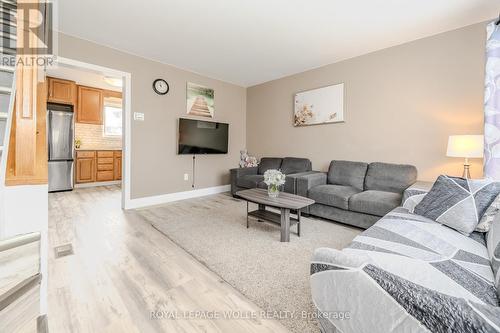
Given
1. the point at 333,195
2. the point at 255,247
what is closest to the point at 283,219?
the point at 255,247

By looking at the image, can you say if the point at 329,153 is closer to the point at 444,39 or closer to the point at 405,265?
the point at 444,39

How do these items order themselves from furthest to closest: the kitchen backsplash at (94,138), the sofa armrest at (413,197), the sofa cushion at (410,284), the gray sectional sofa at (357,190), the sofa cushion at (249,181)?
the kitchen backsplash at (94,138) → the sofa cushion at (249,181) → the gray sectional sofa at (357,190) → the sofa armrest at (413,197) → the sofa cushion at (410,284)

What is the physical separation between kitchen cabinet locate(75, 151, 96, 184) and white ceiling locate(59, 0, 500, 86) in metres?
3.04

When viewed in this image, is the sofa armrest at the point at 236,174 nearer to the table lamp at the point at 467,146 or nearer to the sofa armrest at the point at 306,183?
the sofa armrest at the point at 306,183

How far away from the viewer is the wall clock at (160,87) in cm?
370

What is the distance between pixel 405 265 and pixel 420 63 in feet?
9.86

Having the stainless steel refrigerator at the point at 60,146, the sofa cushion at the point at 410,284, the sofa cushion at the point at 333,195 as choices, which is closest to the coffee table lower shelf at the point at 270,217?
the sofa cushion at the point at 333,195

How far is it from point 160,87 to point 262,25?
6.86ft

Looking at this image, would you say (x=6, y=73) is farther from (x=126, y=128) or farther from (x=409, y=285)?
(x=126, y=128)

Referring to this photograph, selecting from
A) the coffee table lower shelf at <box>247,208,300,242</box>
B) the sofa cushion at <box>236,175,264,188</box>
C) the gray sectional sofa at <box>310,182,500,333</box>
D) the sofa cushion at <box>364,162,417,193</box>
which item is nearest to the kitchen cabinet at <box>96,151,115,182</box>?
the sofa cushion at <box>236,175,264,188</box>

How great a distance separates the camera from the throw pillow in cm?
149

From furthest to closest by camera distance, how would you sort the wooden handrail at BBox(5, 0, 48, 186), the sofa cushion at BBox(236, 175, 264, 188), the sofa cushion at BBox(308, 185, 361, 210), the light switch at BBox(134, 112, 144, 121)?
the sofa cushion at BBox(236, 175, 264, 188)
the light switch at BBox(134, 112, 144, 121)
the sofa cushion at BBox(308, 185, 361, 210)
the wooden handrail at BBox(5, 0, 48, 186)

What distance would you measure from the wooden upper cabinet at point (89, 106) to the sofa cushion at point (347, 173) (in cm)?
543

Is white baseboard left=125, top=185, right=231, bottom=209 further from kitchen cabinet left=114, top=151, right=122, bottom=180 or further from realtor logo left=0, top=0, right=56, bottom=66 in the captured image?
realtor logo left=0, top=0, right=56, bottom=66
